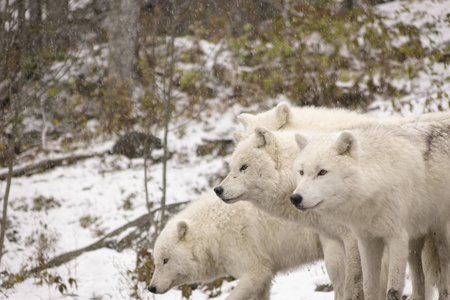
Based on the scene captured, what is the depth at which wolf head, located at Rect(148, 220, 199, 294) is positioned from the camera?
6.91 m

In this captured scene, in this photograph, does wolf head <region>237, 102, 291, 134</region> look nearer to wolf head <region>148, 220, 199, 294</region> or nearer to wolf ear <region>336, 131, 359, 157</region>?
wolf head <region>148, 220, 199, 294</region>

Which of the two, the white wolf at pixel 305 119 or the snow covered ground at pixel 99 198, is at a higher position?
the white wolf at pixel 305 119

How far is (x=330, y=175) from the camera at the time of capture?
4992mm

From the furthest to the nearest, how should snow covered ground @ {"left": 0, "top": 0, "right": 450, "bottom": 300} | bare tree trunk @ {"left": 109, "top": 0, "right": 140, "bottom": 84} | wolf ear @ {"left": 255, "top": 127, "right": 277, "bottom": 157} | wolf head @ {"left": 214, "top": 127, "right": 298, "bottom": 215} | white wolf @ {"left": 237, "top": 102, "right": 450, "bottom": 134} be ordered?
bare tree trunk @ {"left": 109, "top": 0, "right": 140, "bottom": 84} → snow covered ground @ {"left": 0, "top": 0, "right": 450, "bottom": 300} → white wolf @ {"left": 237, "top": 102, "right": 450, "bottom": 134} → wolf ear @ {"left": 255, "top": 127, "right": 277, "bottom": 157} → wolf head @ {"left": 214, "top": 127, "right": 298, "bottom": 215}

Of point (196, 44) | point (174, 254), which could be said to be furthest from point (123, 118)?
point (174, 254)

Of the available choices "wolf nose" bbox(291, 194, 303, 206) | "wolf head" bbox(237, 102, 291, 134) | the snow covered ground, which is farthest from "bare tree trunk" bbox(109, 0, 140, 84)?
"wolf nose" bbox(291, 194, 303, 206)

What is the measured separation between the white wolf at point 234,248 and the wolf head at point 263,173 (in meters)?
0.72

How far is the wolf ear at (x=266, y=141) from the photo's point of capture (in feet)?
19.5

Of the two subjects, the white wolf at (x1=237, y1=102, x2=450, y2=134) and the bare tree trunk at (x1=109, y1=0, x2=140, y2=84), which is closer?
the white wolf at (x1=237, y1=102, x2=450, y2=134)

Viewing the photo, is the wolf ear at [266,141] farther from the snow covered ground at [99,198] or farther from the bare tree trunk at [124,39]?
the bare tree trunk at [124,39]

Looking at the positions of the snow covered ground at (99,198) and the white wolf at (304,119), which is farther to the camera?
the snow covered ground at (99,198)

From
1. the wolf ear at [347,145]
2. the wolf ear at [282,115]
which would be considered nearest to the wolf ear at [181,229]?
the wolf ear at [282,115]

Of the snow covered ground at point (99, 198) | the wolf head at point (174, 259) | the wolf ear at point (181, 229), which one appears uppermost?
the wolf ear at point (181, 229)

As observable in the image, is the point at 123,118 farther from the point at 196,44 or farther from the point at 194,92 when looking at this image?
the point at 196,44
